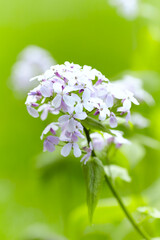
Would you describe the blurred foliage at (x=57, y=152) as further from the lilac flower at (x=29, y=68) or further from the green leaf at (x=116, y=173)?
the lilac flower at (x=29, y=68)

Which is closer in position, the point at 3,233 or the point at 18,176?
the point at 3,233

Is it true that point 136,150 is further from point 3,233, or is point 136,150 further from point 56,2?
point 56,2

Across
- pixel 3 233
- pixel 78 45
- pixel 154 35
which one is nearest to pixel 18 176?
pixel 3 233

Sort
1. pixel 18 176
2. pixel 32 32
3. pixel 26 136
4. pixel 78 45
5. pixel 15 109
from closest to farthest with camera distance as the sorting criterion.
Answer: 1. pixel 18 176
2. pixel 26 136
3. pixel 15 109
4. pixel 78 45
5. pixel 32 32

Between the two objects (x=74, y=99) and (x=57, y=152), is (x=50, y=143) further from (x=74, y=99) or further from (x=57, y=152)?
(x=57, y=152)

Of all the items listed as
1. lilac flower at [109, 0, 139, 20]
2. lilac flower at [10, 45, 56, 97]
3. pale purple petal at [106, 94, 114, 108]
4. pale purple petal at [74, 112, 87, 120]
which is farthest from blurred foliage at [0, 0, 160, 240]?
pale purple petal at [74, 112, 87, 120]

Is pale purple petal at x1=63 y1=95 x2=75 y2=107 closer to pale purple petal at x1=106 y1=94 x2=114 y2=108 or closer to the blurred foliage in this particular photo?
pale purple petal at x1=106 y1=94 x2=114 y2=108
